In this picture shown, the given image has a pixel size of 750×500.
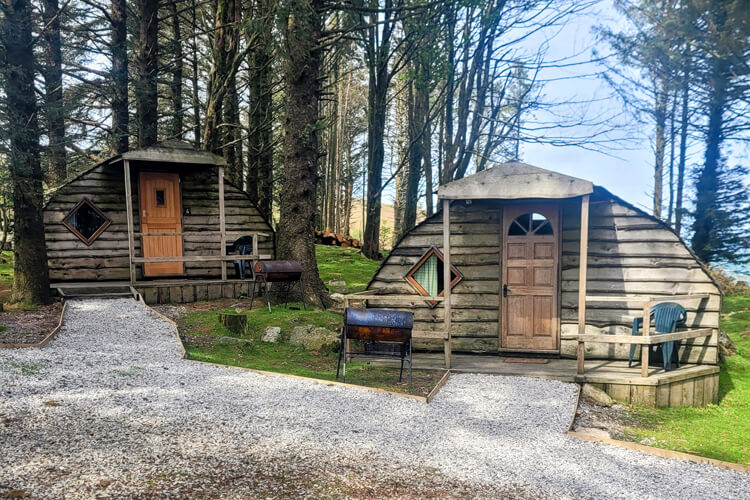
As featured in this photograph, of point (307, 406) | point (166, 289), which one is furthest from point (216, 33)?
point (307, 406)

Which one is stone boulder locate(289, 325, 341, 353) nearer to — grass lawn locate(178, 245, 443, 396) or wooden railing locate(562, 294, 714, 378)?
grass lawn locate(178, 245, 443, 396)

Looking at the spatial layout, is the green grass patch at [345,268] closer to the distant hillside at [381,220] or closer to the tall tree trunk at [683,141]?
the distant hillside at [381,220]

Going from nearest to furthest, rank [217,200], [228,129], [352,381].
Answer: [352,381], [217,200], [228,129]

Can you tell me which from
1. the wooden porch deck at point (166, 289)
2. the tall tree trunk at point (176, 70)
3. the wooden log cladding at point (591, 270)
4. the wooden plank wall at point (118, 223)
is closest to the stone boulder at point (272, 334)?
the wooden log cladding at point (591, 270)

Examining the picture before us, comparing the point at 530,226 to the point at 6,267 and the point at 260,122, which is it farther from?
the point at 6,267

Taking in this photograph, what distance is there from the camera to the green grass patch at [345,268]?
1510cm

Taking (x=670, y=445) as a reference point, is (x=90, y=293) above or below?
above

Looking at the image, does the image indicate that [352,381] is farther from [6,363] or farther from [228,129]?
[228,129]

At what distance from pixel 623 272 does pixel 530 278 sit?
4.95 ft

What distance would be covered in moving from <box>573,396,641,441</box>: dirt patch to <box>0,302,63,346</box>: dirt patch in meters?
8.03

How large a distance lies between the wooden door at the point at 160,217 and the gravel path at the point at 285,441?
704 centimetres

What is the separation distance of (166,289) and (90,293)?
5.48 ft

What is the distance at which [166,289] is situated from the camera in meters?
12.4

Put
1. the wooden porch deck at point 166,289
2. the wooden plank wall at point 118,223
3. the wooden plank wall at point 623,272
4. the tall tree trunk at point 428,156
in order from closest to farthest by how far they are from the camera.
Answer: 1. the wooden plank wall at point 623,272
2. the wooden porch deck at point 166,289
3. the wooden plank wall at point 118,223
4. the tall tree trunk at point 428,156
